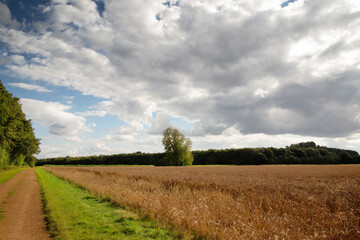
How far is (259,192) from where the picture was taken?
10438 millimetres

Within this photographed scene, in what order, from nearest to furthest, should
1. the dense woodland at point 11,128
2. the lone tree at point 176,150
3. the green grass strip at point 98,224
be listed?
the green grass strip at point 98,224
the dense woodland at point 11,128
the lone tree at point 176,150

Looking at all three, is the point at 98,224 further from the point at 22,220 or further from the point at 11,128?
the point at 11,128

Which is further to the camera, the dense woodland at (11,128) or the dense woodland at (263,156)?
the dense woodland at (263,156)

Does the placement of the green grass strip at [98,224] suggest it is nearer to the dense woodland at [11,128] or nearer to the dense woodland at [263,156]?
the dense woodland at [11,128]

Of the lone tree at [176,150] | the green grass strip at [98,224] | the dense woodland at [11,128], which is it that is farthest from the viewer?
the lone tree at [176,150]

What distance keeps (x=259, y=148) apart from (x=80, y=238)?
9092 cm

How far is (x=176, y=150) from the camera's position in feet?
229

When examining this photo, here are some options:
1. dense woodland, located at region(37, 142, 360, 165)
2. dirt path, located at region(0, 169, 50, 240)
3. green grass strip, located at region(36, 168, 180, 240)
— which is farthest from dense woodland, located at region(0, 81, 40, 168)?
dense woodland, located at region(37, 142, 360, 165)

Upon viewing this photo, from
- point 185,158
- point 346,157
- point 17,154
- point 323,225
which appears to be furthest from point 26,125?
point 346,157

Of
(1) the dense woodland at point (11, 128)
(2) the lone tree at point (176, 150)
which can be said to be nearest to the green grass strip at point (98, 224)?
(1) the dense woodland at point (11, 128)

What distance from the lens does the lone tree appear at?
69125mm

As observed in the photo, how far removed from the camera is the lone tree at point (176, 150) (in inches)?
2721

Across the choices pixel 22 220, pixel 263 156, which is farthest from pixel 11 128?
pixel 263 156

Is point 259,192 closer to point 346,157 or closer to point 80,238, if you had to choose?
point 80,238
